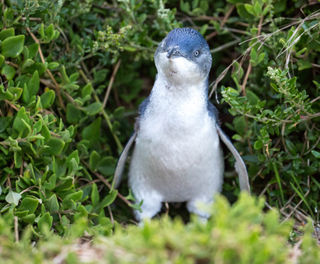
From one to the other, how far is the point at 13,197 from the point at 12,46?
94 centimetres

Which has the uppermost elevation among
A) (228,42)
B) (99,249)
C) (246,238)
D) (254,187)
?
(228,42)

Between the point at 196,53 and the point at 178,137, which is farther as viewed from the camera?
the point at 178,137

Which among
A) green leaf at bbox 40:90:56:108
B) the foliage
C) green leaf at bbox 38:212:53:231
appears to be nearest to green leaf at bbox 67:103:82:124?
green leaf at bbox 40:90:56:108

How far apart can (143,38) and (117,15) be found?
0.34 m

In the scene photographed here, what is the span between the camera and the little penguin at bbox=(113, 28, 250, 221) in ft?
10.6

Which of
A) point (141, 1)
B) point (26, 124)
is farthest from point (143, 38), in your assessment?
point (26, 124)

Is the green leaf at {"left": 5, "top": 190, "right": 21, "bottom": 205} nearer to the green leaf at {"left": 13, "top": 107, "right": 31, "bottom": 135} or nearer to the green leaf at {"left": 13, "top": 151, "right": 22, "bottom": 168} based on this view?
the green leaf at {"left": 13, "top": 151, "right": 22, "bottom": 168}

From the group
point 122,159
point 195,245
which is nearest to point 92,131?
point 122,159

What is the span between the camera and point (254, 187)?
3980mm

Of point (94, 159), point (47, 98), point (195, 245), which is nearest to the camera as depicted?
point (195, 245)

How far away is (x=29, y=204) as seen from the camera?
3.01 m

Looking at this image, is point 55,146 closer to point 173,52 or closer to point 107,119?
point 107,119

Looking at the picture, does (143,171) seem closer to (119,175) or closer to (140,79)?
(119,175)

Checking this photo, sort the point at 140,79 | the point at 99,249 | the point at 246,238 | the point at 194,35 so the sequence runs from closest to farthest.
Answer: the point at 246,238
the point at 99,249
the point at 194,35
the point at 140,79
